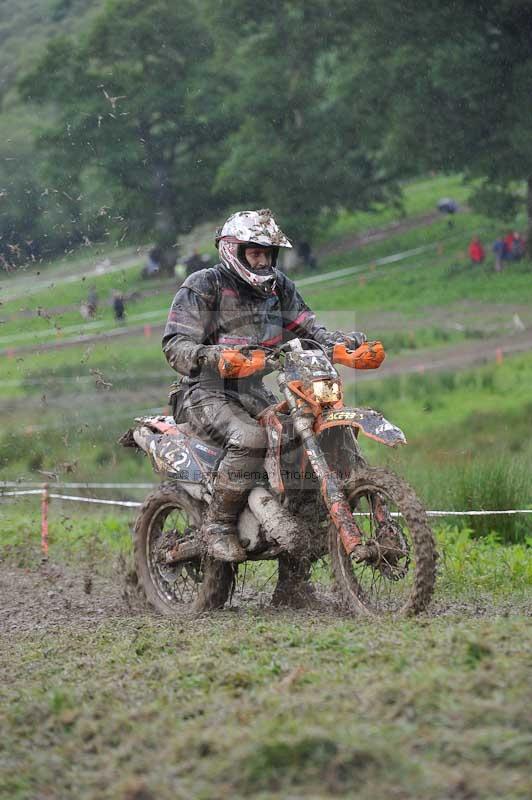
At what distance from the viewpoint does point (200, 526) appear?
29.0ft

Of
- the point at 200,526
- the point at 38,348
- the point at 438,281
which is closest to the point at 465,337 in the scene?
the point at 438,281

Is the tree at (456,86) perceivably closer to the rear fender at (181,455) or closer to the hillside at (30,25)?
the hillside at (30,25)

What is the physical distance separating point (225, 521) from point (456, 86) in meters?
26.9

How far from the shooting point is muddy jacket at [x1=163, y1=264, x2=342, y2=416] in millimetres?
8461

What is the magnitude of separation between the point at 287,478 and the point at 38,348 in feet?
37.4

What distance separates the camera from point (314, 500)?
27.0 ft

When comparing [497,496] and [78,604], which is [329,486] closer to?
[78,604]

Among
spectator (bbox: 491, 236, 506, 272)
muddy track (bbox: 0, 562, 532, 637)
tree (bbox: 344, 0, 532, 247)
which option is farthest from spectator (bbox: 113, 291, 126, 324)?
spectator (bbox: 491, 236, 506, 272)

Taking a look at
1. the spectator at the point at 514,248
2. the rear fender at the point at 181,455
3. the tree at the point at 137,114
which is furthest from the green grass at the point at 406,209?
the rear fender at the point at 181,455

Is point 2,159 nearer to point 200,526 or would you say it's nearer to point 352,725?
point 200,526

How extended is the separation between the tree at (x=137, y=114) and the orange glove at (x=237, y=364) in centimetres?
1342

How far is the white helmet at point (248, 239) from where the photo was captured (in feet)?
27.3

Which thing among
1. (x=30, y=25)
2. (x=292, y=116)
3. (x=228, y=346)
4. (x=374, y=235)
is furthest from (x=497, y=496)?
(x=374, y=235)

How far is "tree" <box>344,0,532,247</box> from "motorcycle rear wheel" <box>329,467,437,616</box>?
2580 cm
